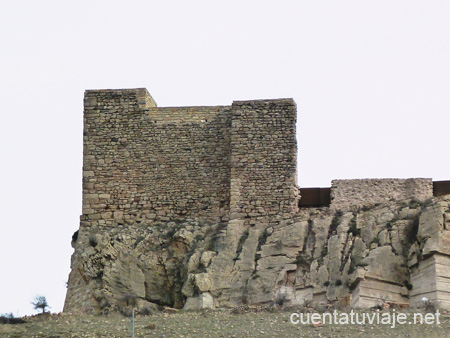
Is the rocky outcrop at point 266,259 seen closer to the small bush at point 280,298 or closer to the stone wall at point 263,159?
the small bush at point 280,298

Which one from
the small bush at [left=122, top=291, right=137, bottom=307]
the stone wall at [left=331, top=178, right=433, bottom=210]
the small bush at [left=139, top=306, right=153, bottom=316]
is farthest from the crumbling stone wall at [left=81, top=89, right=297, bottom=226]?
the small bush at [left=139, top=306, right=153, bottom=316]

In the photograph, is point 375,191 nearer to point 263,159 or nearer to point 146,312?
point 263,159

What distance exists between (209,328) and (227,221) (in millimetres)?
7311

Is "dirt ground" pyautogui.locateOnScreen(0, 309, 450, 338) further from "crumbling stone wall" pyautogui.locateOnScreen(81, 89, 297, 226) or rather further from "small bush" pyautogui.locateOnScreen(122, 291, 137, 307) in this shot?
"crumbling stone wall" pyautogui.locateOnScreen(81, 89, 297, 226)

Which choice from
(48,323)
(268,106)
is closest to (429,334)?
(48,323)

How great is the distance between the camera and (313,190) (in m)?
34.8

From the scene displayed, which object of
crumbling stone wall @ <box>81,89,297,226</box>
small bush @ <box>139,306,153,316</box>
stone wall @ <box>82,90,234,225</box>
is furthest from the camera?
stone wall @ <box>82,90,234,225</box>

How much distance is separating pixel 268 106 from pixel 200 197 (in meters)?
3.05

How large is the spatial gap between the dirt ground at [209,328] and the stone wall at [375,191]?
579 centimetres

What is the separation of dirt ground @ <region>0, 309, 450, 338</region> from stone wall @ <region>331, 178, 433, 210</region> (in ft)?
19.0

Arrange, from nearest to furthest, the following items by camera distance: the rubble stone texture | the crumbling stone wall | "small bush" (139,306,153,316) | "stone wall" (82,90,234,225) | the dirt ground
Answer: the dirt ground
"small bush" (139,306,153,316)
the rubble stone texture
the crumbling stone wall
"stone wall" (82,90,234,225)

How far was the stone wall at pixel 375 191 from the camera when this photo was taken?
112ft

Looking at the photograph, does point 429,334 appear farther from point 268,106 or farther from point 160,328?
point 268,106

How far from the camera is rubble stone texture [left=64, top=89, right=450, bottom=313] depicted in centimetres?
3172
